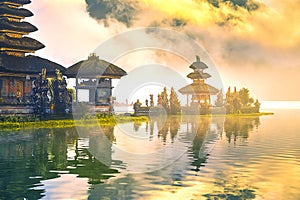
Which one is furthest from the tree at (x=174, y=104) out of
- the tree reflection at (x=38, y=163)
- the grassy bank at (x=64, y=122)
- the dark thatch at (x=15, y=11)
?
the tree reflection at (x=38, y=163)

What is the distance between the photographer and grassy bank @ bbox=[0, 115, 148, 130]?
38.6 metres

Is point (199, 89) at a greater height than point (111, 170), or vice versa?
point (199, 89)

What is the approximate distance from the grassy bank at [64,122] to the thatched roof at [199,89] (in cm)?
3352

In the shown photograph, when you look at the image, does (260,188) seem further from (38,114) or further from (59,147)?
(38,114)

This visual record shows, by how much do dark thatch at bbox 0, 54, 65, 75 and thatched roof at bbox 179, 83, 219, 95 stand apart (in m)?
37.2

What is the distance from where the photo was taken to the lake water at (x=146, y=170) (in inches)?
569

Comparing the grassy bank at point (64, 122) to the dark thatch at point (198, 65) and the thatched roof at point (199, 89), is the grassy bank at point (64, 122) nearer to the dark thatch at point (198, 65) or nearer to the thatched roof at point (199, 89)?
the thatched roof at point (199, 89)

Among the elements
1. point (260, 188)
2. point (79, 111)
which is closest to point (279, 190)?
point (260, 188)

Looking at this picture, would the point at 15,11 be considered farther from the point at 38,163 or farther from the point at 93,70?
the point at 38,163

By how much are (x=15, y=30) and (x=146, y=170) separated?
40.6 m

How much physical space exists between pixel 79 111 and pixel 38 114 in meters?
5.78

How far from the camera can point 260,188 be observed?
1515 centimetres

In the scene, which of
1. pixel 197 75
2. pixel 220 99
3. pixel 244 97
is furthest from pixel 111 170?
pixel 244 97

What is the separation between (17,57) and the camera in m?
53.8
